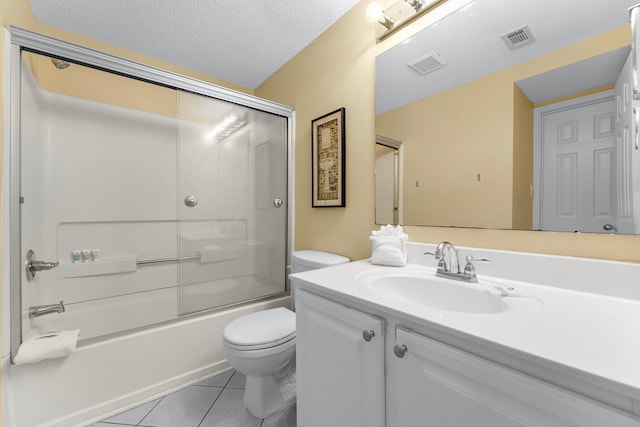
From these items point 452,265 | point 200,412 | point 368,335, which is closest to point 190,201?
point 200,412

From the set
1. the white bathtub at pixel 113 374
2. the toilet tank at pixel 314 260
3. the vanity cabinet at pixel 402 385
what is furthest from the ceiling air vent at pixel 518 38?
the white bathtub at pixel 113 374

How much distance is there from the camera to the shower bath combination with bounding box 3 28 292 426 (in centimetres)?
128

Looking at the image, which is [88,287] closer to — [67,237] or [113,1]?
[67,237]

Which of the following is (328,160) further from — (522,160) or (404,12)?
(522,160)

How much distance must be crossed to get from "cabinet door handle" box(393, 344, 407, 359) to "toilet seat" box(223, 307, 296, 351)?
756mm

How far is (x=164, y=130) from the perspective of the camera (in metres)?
2.17

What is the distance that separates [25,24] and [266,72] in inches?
58.4

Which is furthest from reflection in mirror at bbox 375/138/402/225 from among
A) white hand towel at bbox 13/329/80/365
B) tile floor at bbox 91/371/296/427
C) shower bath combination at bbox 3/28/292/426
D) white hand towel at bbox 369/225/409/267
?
white hand towel at bbox 13/329/80/365

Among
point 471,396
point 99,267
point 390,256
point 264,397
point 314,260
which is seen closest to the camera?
point 471,396

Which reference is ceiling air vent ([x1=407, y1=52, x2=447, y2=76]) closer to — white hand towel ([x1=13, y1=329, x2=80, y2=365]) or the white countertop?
the white countertop

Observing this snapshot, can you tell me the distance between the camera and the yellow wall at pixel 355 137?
0.89m

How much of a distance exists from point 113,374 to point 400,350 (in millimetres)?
1575

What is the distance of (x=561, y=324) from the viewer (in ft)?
2.00

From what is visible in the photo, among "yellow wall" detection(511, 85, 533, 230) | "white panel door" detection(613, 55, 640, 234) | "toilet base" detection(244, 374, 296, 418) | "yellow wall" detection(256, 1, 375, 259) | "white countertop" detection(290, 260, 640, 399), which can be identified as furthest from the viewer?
"yellow wall" detection(256, 1, 375, 259)
